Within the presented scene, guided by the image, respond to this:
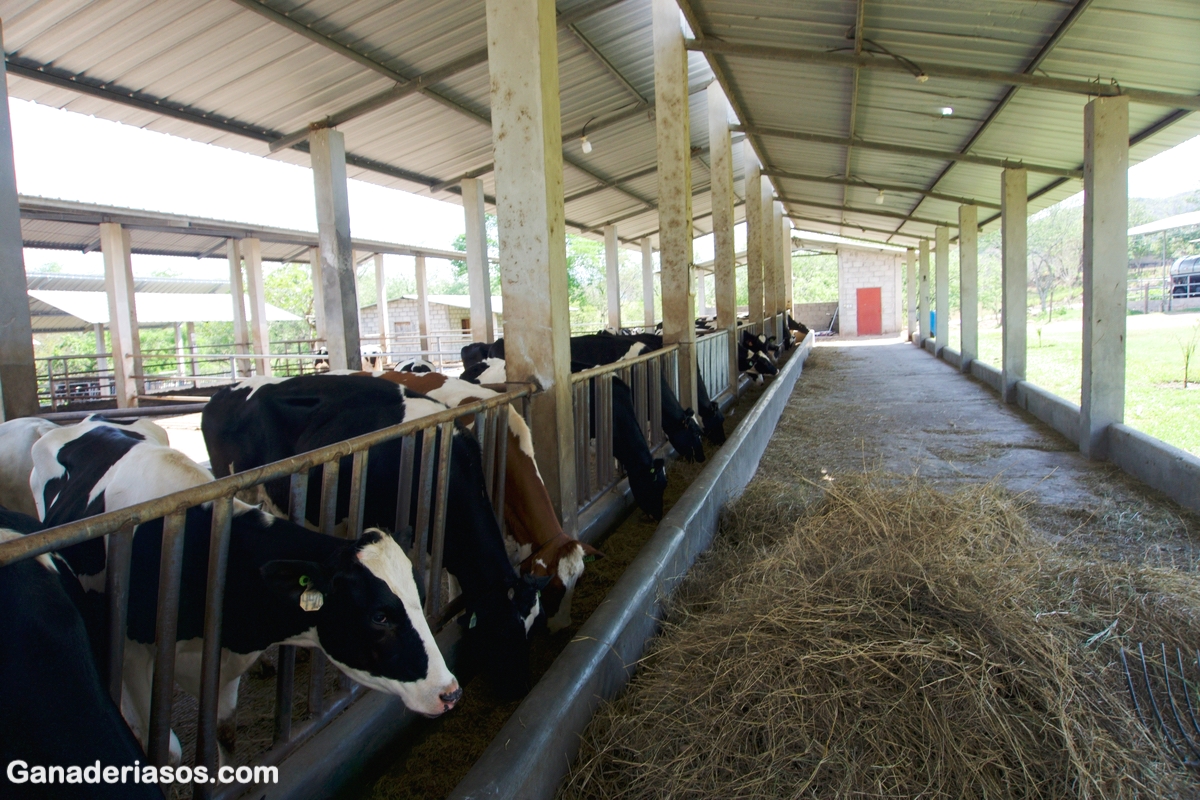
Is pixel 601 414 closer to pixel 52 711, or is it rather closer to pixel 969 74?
pixel 52 711

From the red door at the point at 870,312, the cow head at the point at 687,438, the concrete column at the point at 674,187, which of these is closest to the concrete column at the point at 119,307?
the concrete column at the point at 674,187

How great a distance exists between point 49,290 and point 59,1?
57.3 feet

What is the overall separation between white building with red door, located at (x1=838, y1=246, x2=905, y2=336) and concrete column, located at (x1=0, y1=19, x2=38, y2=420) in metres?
32.9

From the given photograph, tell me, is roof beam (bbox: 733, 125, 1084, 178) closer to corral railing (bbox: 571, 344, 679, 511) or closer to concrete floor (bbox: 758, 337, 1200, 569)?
concrete floor (bbox: 758, 337, 1200, 569)

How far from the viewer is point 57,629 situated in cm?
168

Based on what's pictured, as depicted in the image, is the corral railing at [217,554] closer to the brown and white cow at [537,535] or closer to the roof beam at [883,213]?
the brown and white cow at [537,535]

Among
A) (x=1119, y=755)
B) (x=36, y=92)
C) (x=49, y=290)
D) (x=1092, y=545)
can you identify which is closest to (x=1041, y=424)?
(x=1092, y=545)

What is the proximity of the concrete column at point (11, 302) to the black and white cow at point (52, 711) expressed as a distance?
2787 millimetres

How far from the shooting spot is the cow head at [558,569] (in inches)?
138

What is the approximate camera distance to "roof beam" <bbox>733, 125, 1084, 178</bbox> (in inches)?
400

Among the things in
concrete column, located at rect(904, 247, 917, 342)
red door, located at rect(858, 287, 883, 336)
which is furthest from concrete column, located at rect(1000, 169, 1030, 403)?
red door, located at rect(858, 287, 883, 336)

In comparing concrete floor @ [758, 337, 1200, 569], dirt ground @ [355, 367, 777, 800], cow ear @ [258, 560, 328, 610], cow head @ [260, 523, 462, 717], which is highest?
cow ear @ [258, 560, 328, 610]

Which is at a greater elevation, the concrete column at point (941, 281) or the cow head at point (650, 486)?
the concrete column at point (941, 281)

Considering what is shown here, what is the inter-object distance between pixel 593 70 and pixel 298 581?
10146 mm
